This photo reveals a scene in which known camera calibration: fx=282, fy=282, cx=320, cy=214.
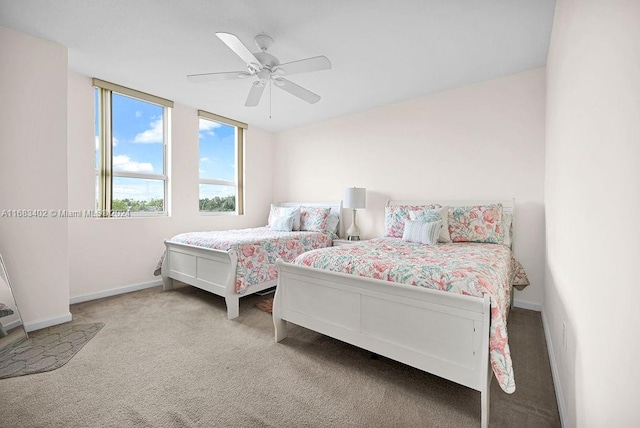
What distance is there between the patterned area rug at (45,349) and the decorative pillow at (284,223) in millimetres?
2238

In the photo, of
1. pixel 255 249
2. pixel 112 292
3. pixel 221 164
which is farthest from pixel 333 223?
pixel 112 292

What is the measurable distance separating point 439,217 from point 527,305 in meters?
1.33

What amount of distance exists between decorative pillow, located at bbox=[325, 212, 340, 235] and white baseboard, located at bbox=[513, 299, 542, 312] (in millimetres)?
2404

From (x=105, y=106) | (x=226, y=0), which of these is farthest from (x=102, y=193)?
(x=226, y=0)

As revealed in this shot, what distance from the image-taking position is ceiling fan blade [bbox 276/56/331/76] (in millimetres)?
2119

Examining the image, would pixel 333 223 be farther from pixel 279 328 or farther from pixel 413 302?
pixel 413 302

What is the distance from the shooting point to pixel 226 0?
1957 mm

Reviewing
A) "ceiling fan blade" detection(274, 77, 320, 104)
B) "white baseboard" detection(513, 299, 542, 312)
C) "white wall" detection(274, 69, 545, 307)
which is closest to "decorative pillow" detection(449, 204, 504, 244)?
"white wall" detection(274, 69, 545, 307)

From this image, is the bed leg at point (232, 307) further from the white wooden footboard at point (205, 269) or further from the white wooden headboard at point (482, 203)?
the white wooden headboard at point (482, 203)

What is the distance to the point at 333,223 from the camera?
4359mm

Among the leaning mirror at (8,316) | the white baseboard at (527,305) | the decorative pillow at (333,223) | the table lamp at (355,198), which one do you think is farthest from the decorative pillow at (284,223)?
the white baseboard at (527,305)

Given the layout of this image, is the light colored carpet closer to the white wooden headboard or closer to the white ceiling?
the white wooden headboard

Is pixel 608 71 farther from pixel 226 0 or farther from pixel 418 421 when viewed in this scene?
pixel 226 0

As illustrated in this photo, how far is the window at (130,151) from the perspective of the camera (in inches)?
131
